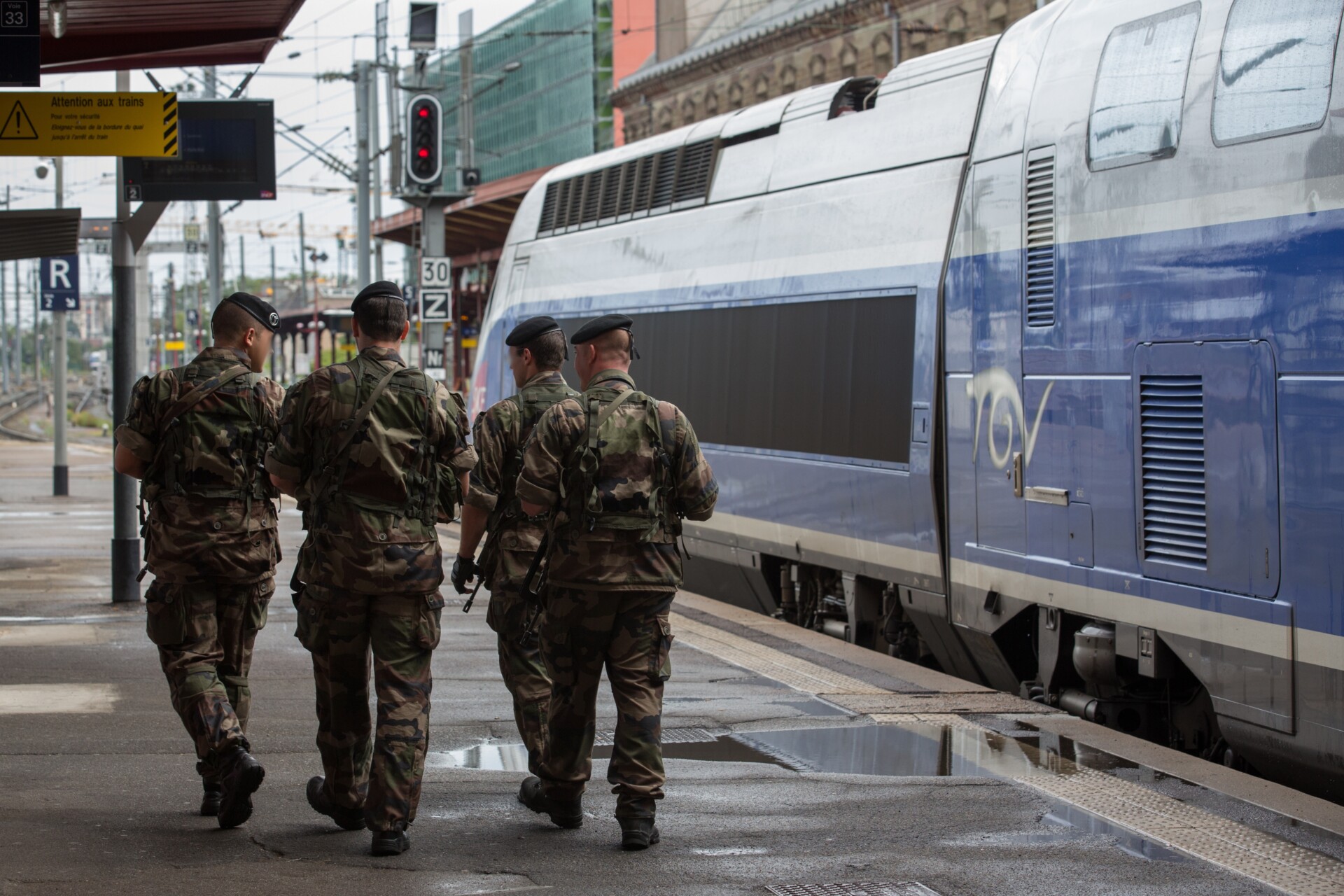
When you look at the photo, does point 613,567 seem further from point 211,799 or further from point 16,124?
point 16,124

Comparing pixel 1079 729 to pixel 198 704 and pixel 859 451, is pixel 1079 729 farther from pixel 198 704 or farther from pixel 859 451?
pixel 198 704

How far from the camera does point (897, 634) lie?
10.3 m

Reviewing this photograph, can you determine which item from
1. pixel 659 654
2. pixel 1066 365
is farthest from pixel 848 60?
pixel 659 654

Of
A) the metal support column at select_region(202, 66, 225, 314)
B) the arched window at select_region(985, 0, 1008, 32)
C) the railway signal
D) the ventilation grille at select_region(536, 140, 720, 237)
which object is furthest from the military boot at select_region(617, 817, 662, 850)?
the arched window at select_region(985, 0, 1008, 32)

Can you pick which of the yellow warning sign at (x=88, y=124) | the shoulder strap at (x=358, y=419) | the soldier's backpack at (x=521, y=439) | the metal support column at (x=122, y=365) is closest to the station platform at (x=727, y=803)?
the soldier's backpack at (x=521, y=439)

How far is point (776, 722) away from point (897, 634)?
254 centimetres

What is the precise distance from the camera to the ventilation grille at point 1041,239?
8.00 m

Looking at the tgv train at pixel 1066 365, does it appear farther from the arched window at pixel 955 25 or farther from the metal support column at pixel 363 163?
the arched window at pixel 955 25

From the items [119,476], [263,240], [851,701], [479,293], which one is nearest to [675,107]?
[479,293]

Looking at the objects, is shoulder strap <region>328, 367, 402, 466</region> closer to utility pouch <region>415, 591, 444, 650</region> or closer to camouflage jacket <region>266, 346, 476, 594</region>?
camouflage jacket <region>266, 346, 476, 594</region>

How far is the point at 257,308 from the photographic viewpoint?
6.34m

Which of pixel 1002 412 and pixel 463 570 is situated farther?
pixel 1002 412

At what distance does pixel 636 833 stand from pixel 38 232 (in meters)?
9.89

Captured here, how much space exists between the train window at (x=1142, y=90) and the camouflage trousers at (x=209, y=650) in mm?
Answer: 4048
